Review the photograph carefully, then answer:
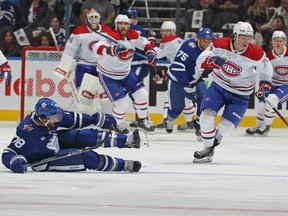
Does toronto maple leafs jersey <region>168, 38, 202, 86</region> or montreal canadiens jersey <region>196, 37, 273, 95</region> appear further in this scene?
toronto maple leafs jersey <region>168, 38, 202, 86</region>

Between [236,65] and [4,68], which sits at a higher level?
[236,65]

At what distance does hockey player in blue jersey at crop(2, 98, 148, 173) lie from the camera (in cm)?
908

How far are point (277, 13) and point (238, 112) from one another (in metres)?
5.24

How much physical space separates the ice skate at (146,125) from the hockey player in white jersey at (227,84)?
12.5ft

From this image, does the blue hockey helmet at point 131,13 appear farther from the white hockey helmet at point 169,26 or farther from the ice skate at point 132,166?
the ice skate at point 132,166

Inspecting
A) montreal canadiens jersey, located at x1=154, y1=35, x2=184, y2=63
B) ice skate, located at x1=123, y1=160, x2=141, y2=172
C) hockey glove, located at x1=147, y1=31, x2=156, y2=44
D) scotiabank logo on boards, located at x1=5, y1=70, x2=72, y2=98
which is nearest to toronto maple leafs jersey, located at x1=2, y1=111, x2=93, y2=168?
ice skate, located at x1=123, y1=160, x2=141, y2=172

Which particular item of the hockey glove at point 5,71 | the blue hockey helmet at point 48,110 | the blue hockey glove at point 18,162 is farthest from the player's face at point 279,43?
the blue hockey glove at point 18,162

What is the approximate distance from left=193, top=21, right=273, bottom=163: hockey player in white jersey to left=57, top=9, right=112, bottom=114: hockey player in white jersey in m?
4.27

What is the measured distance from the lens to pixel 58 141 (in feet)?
30.7

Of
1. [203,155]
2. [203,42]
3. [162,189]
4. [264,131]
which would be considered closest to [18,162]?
[162,189]

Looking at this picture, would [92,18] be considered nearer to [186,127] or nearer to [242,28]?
[186,127]

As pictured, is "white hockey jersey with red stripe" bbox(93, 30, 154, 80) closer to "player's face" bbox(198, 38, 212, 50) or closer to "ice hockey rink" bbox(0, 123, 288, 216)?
"player's face" bbox(198, 38, 212, 50)

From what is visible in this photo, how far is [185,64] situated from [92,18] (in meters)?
1.66

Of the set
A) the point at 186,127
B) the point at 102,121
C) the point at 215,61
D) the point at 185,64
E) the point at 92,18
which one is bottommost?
the point at 186,127
